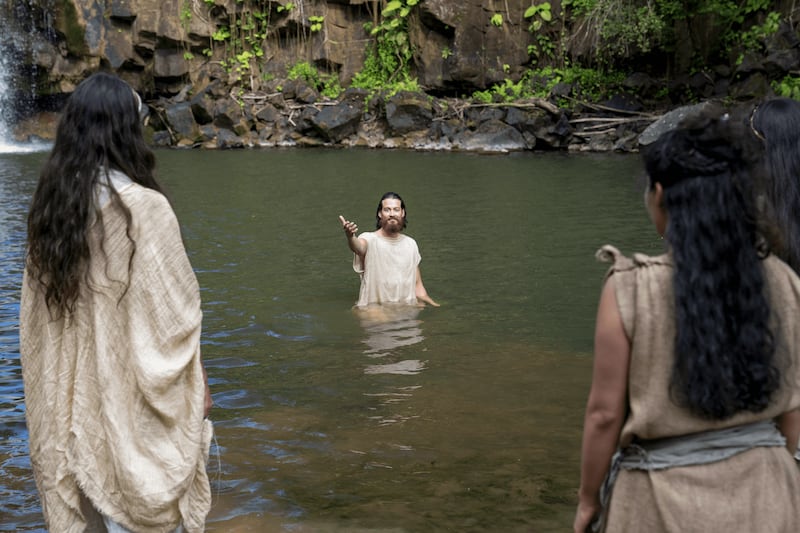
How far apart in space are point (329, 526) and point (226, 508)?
2.09ft

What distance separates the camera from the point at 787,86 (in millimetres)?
19328

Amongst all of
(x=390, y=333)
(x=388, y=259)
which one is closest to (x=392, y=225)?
(x=388, y=259)

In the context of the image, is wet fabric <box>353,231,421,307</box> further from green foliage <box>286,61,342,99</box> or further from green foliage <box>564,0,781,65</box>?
green foliage <box>286,61,342,99</box>

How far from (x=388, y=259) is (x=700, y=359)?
6833 millimetres

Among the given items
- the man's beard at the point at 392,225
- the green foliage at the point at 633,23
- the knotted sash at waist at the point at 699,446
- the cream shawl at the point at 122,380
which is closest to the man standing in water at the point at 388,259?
the man's beard at the point at 392,225

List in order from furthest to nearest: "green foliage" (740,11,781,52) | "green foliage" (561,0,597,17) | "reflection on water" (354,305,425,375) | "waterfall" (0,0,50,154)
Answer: "waterfall" (0,0,50,154) < "green foliage" (561,0,597,17) < "green foliage" (740,11,781,52) < "reflection on water" (354,305,425,375)

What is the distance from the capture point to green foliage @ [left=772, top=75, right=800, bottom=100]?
61.5 ft

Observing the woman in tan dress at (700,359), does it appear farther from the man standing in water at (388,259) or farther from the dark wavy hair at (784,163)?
the man standing in water at (388,259)

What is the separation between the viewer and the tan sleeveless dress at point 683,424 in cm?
224

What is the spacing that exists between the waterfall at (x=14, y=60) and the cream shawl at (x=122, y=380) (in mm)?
27925

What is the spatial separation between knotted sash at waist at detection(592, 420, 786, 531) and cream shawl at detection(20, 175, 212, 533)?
4.98 ft

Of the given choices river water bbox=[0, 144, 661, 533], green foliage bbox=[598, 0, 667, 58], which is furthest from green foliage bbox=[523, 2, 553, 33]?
river water bbox=[0, 144, 661, 533]

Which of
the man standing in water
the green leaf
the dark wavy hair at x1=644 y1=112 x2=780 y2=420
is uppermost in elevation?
the green leaf

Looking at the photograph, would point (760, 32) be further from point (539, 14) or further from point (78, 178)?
point (78, 178)
